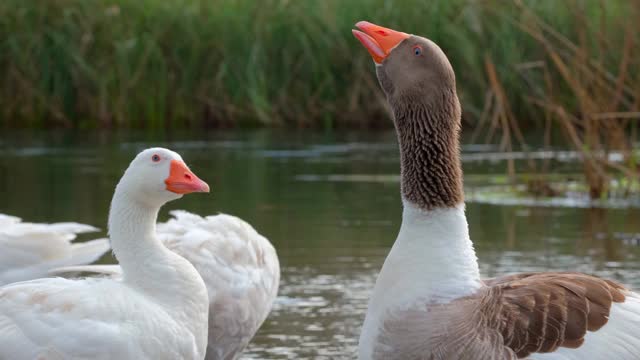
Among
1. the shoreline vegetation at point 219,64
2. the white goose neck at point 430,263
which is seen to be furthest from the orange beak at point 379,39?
the shoreline vegetation at point 219,64

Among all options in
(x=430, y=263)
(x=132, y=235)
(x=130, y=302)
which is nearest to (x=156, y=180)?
(x=132, y=235)

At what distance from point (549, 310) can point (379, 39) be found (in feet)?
4.51

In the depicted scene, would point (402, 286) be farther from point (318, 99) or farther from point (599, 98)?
point (318, 99)

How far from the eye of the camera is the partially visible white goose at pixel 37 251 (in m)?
7.57

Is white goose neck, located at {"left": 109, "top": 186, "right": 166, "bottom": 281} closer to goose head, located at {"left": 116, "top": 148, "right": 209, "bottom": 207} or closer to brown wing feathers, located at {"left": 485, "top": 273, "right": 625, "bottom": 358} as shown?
goose head, located at {"left": 116, "top": 148, "right": 209, "bottom": 207}

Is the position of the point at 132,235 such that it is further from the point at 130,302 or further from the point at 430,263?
the point at 430,263

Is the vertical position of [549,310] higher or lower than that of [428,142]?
lower

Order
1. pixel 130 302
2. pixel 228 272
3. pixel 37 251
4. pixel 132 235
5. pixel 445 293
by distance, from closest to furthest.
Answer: pixel 445 293, pixel 130 302, pixel 132 235, pixel 228 272, pixel 37 251

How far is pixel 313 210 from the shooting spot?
13.1 meters

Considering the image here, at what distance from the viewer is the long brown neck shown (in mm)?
5871

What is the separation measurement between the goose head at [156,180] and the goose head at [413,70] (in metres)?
1.21

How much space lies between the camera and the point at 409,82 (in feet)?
19.3

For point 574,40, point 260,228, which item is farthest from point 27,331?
point 574,40

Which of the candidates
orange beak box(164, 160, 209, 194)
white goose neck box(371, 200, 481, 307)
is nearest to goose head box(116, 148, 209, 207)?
orange beak box(164, 160, 209, 194)
